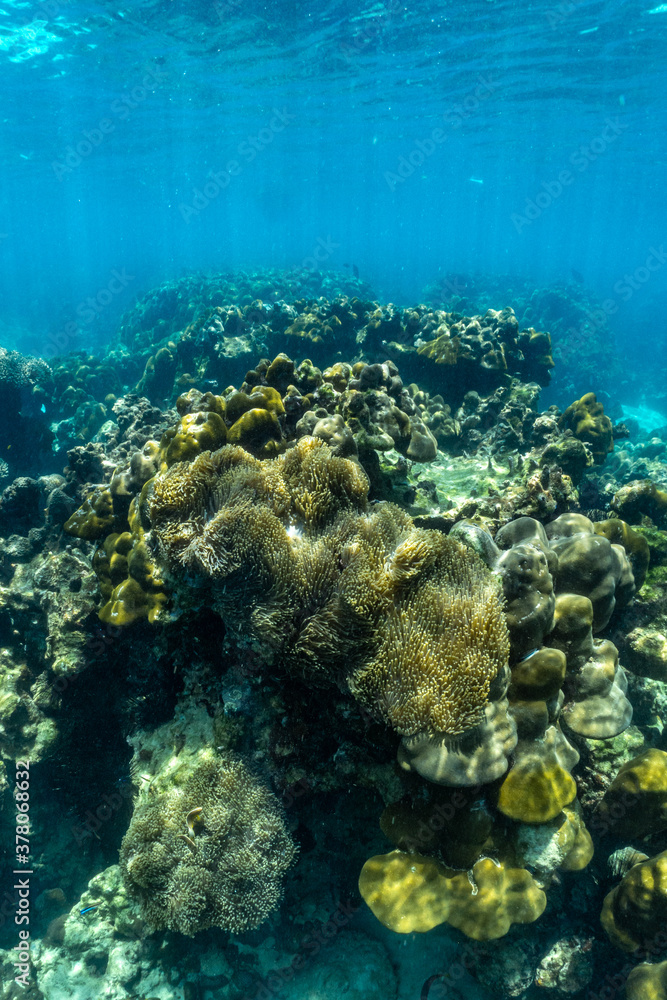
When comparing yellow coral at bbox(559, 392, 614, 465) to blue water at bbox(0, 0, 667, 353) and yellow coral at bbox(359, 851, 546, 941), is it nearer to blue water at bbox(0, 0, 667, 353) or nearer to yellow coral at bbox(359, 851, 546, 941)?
yellow coral at bbox(359, 851, 546, 941)

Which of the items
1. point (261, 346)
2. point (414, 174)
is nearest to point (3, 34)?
point (261, 346)

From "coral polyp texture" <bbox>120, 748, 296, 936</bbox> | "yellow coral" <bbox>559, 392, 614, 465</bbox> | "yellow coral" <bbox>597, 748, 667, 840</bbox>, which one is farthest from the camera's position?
"yellow coral" <bbox>559, 392, 614, 465</bbox>

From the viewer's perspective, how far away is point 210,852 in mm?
3510

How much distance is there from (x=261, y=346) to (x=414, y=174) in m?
75.3

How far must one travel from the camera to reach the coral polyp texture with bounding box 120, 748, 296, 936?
350cm

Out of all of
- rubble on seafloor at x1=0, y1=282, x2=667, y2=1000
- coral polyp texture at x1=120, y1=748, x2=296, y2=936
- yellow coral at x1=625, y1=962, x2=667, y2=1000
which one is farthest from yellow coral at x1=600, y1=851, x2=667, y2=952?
coral polyp texture at x1=120, y1=748, x2=296, y2=936

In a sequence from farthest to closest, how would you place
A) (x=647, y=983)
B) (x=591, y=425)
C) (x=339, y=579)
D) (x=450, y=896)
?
(x=591, y=425) → (x=647, y=983) → (x=450, y=896) → (x=339, y=579)

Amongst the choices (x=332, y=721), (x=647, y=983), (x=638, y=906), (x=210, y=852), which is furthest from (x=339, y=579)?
(x=647, y=983)

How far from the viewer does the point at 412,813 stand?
349 cm

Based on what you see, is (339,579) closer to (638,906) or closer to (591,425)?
(638,906)

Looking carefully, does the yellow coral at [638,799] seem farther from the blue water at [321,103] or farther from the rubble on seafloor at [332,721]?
the blue water at [321,103]

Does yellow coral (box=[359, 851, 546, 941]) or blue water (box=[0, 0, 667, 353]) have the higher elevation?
blue water (box=[0, 0, 667, 353])

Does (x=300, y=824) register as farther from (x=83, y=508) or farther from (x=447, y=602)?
(x=83, y=508)

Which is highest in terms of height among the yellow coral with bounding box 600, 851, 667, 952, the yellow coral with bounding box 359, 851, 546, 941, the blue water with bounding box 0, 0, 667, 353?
the blue water with bounding box 0, 0, 667, 353
